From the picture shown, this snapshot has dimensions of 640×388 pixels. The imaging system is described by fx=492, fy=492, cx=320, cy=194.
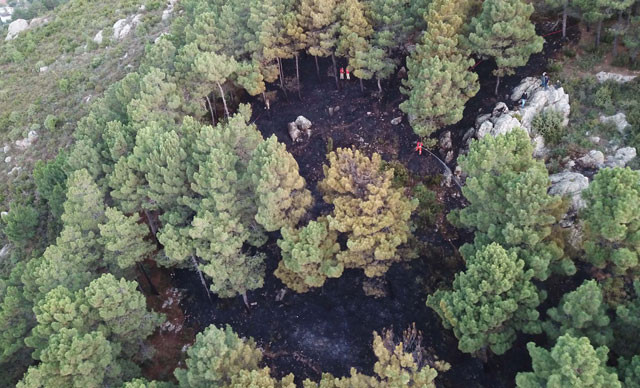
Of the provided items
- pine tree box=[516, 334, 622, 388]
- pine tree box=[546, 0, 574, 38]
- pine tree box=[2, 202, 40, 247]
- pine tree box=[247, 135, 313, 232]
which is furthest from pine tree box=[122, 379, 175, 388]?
pine tree box=[546, 0, 574, 38]

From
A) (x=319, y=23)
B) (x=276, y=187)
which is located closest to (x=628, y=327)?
(x=276, y=187)

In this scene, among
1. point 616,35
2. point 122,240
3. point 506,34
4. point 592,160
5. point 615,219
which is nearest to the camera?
point 615,219

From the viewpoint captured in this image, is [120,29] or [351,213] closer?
[351,213]

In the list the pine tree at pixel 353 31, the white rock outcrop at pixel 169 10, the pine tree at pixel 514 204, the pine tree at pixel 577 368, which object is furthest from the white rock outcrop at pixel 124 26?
the pine tree at pixel 577 368

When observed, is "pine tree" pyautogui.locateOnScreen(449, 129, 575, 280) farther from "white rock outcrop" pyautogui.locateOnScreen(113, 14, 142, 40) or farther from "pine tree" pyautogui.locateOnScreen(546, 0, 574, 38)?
"white rock outcrop" pyautogui.locateOnScreen(113, 14, 142, 40)

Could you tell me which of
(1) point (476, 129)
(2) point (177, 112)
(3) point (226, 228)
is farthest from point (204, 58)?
(1) point (476, 129)

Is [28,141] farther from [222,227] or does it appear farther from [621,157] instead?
[621,157]

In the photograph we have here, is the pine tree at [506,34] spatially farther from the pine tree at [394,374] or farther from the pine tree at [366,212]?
the pine tree at [394,374]

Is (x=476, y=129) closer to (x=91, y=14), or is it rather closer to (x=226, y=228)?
(x=226, y=228)
